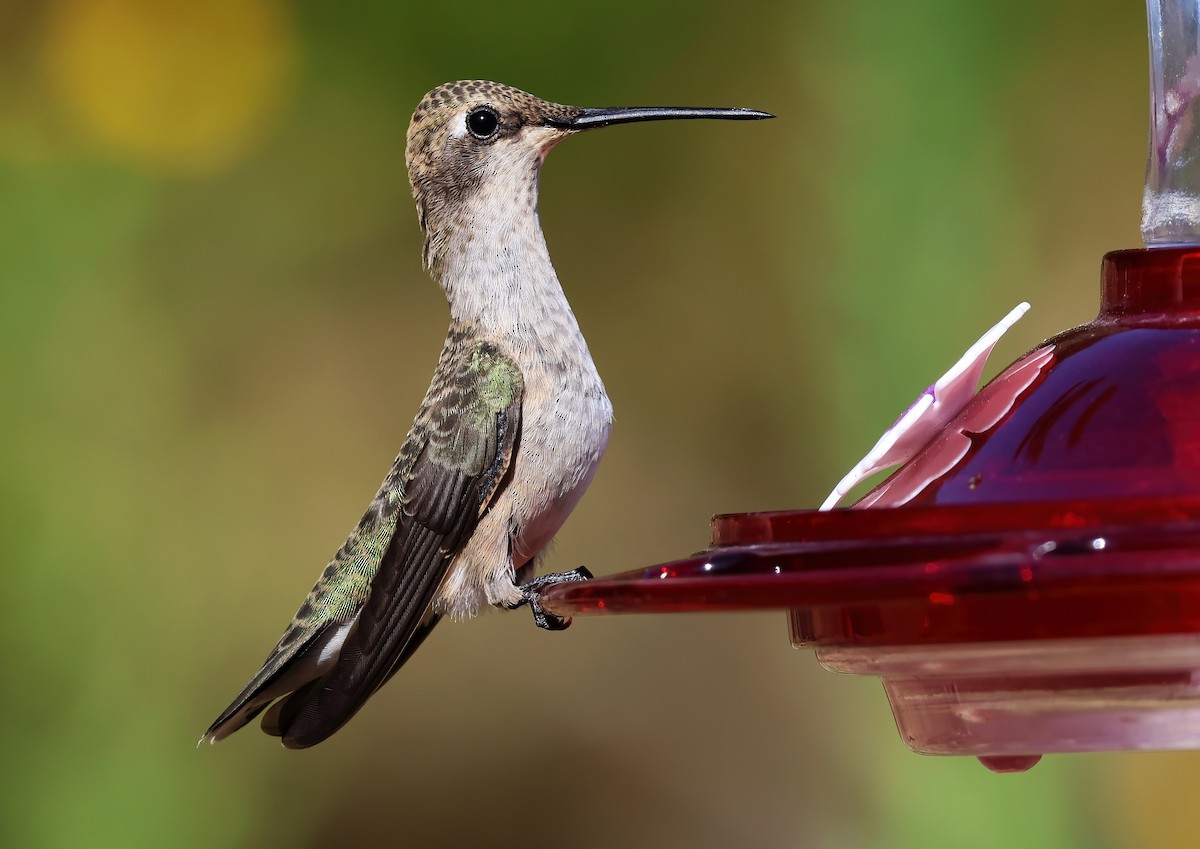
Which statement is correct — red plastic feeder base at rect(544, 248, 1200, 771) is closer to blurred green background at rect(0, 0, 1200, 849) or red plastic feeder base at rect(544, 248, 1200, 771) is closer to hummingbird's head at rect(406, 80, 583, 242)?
hummingbird's head at rect(406, 80, 583, 242)

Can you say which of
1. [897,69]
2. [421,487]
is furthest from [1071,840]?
[897,69]

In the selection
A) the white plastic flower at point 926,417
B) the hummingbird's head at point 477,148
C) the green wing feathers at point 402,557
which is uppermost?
the hummingbird's head at point 477,148

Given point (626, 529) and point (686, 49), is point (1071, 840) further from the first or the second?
point (686, 49)

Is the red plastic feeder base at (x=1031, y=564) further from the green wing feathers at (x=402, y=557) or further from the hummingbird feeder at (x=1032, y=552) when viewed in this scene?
the green wing feathers at (x=402, y=557)

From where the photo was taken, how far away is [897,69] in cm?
390

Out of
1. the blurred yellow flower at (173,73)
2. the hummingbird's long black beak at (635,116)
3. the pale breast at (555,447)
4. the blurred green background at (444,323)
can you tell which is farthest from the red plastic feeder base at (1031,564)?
the blurred yellow flower at (173,73)

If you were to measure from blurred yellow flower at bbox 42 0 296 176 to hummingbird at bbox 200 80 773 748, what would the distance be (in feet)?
6.69

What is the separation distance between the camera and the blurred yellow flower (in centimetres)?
409

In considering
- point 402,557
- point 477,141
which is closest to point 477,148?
point 477,141

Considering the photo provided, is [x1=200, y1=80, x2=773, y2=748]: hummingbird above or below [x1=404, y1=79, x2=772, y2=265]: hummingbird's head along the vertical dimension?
below

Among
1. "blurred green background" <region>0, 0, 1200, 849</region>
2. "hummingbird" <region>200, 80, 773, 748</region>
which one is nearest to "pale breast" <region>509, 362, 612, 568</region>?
"hummingbird" <region>200, 80, 773, 748</region>

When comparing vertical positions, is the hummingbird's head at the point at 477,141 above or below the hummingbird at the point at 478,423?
above

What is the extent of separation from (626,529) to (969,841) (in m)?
1.34

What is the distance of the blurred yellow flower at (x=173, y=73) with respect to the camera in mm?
4090
